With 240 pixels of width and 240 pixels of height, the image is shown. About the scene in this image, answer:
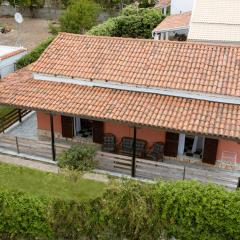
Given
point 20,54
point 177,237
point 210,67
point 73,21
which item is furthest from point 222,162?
point 73,21

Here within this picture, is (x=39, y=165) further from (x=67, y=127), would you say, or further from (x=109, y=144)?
(x=109, y=144)

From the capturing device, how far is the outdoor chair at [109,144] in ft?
55.4

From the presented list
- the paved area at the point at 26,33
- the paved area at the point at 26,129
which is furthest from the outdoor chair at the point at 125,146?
the paved area at the point at 26,33

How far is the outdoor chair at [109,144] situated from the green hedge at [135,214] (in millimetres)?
4936

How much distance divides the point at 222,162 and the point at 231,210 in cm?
498

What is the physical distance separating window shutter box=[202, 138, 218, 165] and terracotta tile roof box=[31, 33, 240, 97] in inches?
79.8

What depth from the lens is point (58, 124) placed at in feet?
59.3

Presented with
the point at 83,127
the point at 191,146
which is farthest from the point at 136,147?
the point at 83,127

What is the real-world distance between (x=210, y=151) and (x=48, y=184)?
22.2 feet

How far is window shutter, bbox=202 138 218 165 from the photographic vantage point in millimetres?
15453

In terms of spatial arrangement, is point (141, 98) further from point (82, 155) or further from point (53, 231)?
point (53, 231)

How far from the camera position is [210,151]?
15742 millimetres

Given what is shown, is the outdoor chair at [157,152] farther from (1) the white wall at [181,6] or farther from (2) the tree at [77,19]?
(1) the white wall at [181,6]

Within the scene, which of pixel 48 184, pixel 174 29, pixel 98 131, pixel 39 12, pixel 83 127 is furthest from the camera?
pixel 39 12
